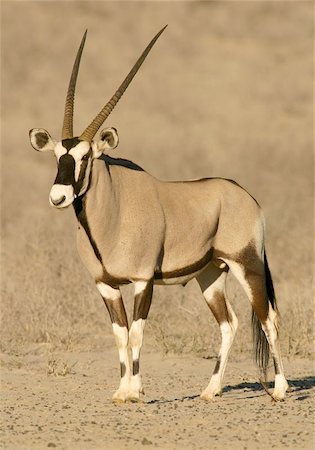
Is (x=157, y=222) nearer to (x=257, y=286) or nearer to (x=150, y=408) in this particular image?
(x=257, y=286)

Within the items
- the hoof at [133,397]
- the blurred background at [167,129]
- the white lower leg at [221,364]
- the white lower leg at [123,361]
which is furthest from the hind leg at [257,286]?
the blurred background at [167,129]

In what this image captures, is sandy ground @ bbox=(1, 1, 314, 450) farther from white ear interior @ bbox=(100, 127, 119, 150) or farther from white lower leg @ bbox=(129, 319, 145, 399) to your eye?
white ear interior @ bbox=(100, 127, 119, 150)

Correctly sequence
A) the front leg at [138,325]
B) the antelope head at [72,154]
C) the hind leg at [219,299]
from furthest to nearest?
the hind leg at [219,299], the front leg at [138,325], the antelope head at [72,154]

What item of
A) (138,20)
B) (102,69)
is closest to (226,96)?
(102,69)

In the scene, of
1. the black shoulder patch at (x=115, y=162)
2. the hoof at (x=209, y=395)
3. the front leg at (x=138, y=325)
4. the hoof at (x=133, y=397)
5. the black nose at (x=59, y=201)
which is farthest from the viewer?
the hoof at (x=209, y=395)

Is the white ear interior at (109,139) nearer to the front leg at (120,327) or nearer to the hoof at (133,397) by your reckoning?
the front leg at (120,327)

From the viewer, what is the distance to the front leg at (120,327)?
29.8 ft

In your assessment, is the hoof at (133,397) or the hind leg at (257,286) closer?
the hoof at (133,397)

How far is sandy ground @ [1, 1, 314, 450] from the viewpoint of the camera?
28.7 feet

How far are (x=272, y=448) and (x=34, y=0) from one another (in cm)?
3553

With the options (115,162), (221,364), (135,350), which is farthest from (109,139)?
(221,364)

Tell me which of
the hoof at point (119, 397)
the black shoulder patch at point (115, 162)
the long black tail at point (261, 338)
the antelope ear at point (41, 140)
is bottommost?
the hoof at point (119, 397)

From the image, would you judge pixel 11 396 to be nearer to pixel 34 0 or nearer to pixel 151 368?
pixel 151 368

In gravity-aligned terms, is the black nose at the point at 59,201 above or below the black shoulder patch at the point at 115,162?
below
